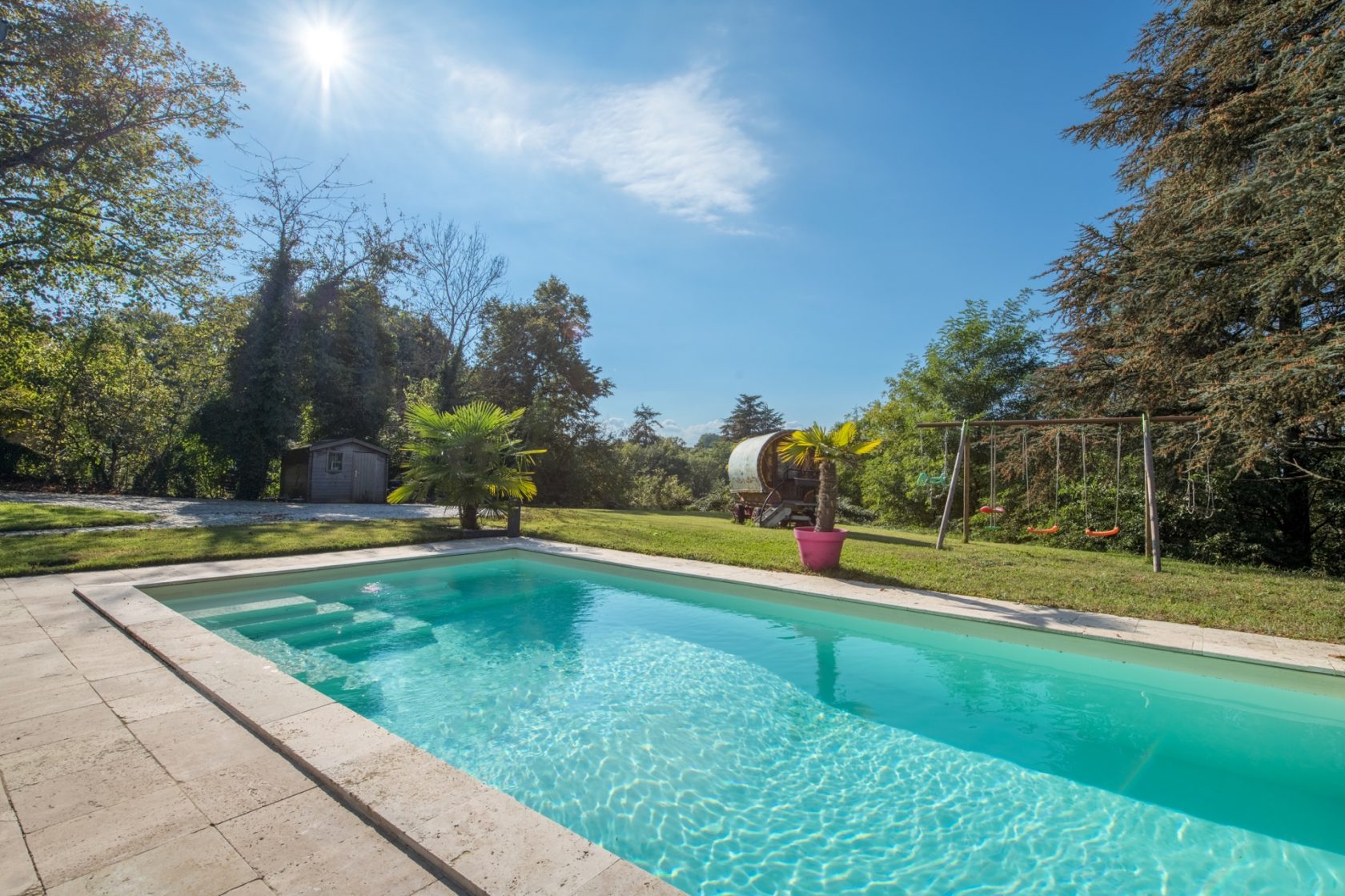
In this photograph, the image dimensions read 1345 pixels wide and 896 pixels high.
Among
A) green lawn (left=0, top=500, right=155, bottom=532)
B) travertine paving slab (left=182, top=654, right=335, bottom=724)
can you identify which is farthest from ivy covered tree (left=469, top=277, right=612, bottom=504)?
travertine paving slab (left=182, top=654, right=335, bottom=724)

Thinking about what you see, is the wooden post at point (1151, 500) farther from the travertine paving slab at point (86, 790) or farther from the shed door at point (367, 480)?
the shed door at point (367, 480)

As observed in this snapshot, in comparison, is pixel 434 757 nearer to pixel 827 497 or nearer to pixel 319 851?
pixel 319 851

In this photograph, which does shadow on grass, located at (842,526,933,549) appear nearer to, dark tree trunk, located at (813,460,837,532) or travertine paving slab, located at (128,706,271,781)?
dark tree trunk, located at (813,460,837,532)

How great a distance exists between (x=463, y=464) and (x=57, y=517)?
749 centimetres

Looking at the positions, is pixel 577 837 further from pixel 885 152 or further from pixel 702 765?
pixel 885 152

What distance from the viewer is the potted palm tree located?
25.8 feet

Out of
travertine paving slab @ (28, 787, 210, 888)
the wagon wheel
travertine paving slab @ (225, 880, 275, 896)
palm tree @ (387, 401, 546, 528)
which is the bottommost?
travertine paving slab @ (28, 787, 210, 888)

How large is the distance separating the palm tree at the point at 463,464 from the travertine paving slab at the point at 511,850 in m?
9.07

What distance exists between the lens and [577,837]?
6.73 feet

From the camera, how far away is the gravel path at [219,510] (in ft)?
38.5

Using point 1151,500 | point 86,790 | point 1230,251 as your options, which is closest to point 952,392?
point 1230,251

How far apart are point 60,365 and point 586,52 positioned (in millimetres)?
21623

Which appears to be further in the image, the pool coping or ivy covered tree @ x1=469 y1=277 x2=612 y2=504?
ivy covered tree @ x1=469 y1=277 x2=612 y2=504

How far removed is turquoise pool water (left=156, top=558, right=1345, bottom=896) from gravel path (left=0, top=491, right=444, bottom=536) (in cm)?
679
